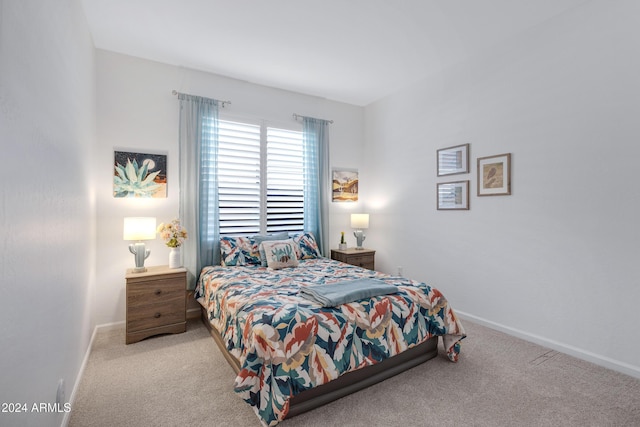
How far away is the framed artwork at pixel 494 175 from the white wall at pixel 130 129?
308 centimetres

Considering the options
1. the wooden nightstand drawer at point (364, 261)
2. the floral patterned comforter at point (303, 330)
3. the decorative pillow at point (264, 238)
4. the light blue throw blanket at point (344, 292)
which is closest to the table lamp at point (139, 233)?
the floral patterned comforter at point (303, 330)

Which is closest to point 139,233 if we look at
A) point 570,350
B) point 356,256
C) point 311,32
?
point 311,32

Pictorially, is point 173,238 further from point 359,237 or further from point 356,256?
point 359,237

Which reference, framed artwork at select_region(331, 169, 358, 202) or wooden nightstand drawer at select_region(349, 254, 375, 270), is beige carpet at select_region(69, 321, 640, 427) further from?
framed artwork at select_region(331, 169, 358, 202)

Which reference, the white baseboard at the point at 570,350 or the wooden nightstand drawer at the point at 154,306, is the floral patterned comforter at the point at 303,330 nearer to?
the wooden nightstand drawer at the point at 154,306

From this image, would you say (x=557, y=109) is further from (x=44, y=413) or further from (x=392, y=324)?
(x=44, y=413)

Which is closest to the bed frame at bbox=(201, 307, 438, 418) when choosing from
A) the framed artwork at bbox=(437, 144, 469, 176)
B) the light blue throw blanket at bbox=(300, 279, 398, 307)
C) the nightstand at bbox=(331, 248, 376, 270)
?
the light blue throw blanket at bbox=(300, 279, 398, 307)

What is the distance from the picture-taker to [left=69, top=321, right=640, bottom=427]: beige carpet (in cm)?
188

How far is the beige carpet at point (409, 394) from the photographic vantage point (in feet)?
6.18

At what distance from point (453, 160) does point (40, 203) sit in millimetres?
3831

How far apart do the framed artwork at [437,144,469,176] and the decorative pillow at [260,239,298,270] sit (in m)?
2.18

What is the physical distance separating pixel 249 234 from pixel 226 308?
1.69 metres

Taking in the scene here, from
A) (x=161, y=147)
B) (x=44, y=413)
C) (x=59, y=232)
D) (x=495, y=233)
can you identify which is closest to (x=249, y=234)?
(x=161, y=147)

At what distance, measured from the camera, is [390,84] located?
430cm
